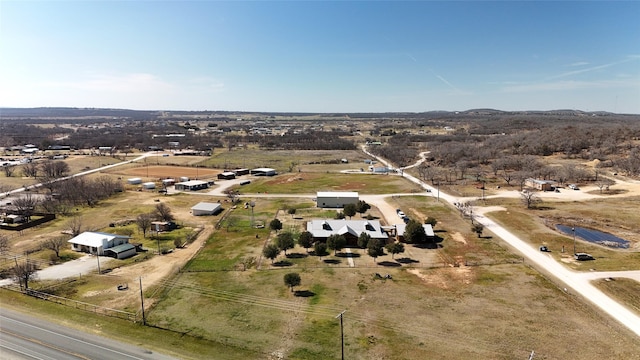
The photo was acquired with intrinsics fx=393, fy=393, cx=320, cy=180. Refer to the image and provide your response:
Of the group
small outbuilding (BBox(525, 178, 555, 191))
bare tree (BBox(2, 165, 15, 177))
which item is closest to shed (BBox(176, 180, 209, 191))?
bare tree (BBox(2, 165, 15, 177))

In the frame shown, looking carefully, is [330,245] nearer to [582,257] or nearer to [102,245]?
[102,245]

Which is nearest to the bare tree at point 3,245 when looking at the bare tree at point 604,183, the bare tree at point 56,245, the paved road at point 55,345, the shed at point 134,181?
the bare tree at point 56,245

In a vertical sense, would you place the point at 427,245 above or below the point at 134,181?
below

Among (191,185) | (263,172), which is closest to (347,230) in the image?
(191,185)

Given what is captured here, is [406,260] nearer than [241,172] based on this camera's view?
Yes

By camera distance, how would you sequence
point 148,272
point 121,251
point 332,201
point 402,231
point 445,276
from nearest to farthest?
1. point 445,276
2. point 148,272
3. point 121,251
4. point 402,231
5. point 332,201

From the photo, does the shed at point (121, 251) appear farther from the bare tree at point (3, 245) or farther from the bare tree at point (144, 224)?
the bare tree at point (3, 245)

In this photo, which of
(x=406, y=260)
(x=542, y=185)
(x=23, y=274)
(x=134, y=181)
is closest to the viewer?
(x=23, y=274)

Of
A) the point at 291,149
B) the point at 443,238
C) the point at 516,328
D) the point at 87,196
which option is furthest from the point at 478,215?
the point at 291,149
